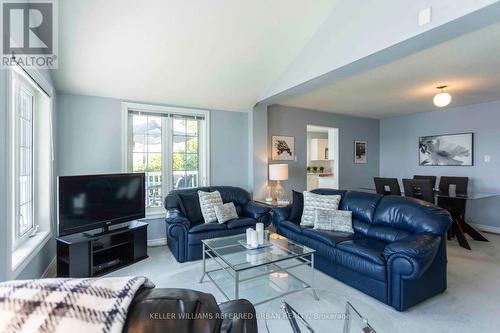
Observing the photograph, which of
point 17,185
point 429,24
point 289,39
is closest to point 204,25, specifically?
point 289,39

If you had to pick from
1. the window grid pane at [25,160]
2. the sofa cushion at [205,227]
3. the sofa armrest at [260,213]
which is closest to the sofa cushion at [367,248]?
the sofa armrest at [260,213]

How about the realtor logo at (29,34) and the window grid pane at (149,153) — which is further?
the window grid pane at (149,153)

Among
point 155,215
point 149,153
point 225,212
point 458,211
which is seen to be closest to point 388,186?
point 458,211

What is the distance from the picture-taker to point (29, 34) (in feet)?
7.11

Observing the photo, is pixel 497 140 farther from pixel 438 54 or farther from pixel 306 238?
pixel 306 238

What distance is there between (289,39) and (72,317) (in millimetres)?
3304

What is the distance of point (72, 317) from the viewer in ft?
2.10

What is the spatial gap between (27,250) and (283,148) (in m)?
3.95

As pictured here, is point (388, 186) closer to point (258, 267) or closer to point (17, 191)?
point (258, 267)

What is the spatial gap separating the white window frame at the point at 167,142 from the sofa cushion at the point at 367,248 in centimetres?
252

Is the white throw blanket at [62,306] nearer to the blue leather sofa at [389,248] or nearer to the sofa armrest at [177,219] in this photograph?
the blue leather sofa at [389,248]

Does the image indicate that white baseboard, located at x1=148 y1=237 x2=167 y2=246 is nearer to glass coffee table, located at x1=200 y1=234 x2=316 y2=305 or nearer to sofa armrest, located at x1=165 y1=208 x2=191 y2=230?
sofa armrest, located at x1=165 y1=208 x2=191 y2=230

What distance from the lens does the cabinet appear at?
7520 millimetres

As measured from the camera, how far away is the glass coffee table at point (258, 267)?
7.54ft
